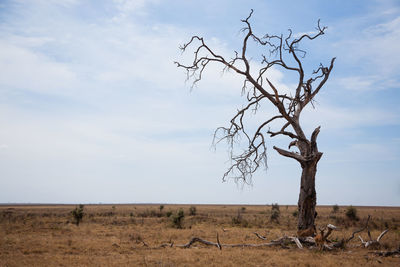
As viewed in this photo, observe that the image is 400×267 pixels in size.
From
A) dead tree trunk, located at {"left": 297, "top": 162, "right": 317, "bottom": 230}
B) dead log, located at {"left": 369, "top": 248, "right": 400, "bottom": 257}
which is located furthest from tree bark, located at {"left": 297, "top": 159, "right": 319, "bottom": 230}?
dead log, located at {"left": 369, "top": 248, "right": 400, "bottom": 257}

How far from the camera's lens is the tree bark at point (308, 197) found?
12938mm

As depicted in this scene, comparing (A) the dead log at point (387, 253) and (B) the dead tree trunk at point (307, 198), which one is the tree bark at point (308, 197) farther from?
(A) the dead log at point (387, 253)

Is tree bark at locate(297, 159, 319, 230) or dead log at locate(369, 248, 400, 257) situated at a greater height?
tree bark at locate(297, 159, 319, 230)

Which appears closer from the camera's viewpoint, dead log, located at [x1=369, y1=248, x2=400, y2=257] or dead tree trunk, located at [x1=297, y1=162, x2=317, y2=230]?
dead log, located at [x1=369, y1=248, x2=400, y2=257]

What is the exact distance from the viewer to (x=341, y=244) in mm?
12641

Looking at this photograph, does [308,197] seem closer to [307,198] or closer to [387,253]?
[307,198]

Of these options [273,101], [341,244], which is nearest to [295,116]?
[273,101]

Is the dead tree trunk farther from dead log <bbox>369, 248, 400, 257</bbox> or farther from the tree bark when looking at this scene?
dead log <bbox>369, 248, 400, 257</bbox>

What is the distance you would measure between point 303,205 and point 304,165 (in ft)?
5.10

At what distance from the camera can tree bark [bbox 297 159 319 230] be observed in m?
12.9

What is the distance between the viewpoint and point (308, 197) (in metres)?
12.9

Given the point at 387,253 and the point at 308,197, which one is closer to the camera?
the point at 387,253

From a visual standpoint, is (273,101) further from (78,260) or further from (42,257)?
(42,257)

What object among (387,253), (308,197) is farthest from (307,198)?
(387,253)
